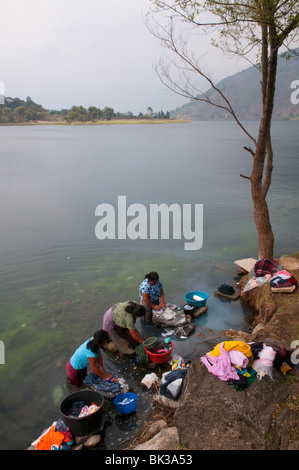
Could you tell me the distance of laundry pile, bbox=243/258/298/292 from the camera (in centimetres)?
763

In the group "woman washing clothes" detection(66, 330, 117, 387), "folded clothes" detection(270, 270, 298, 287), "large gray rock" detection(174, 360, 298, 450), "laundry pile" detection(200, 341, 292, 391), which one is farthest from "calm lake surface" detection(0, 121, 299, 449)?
"laundry pile" detection(200, 341, 292, 391)

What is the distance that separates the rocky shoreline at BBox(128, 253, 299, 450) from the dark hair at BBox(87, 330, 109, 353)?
1.22 m

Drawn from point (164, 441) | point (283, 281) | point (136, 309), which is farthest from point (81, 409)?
point (283, 281)

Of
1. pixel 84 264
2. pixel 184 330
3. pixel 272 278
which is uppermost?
pixel 272 278

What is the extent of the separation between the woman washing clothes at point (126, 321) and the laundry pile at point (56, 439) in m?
2.00

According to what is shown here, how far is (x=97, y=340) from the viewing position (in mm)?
5152

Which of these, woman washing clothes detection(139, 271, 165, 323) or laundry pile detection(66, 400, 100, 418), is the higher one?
woman washing clothes detection(139, 271, 165, 323)

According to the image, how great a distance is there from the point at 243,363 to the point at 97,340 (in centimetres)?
211

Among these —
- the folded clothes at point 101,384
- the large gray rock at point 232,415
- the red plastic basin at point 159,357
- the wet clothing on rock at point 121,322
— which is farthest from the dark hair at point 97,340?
the large gray rock at point 232,415

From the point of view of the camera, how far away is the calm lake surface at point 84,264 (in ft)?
19.5

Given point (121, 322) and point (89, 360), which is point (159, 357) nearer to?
point (121, 322)

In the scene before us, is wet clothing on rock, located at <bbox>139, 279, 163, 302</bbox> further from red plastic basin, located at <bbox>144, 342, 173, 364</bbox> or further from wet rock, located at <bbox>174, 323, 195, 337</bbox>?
red plastic basin, located at <bbox>144, 342, 173, 364</bbox>

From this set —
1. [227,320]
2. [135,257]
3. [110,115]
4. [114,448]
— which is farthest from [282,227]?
[110,115]

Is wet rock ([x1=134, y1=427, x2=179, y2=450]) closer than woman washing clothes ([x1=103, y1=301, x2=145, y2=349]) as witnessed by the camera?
Yes
